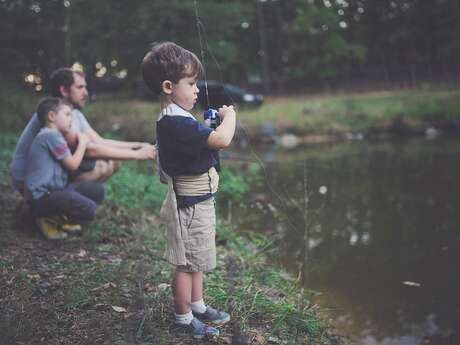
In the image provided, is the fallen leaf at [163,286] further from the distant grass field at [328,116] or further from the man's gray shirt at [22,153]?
the distant grass field at [328,116]

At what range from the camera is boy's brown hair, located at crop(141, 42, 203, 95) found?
217cm

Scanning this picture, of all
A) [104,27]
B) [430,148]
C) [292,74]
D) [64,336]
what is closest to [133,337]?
[64,336]

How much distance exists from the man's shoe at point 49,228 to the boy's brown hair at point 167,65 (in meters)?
1.93

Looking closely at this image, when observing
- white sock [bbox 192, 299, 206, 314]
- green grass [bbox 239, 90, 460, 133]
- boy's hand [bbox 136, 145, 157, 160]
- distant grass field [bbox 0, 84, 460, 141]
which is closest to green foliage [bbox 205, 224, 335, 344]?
white sock [bbox 192, 299, 206, 314]

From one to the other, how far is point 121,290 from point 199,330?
0.72m

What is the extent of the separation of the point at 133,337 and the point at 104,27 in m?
13.7

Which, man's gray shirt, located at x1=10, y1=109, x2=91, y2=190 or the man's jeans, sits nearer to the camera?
the man's jeans

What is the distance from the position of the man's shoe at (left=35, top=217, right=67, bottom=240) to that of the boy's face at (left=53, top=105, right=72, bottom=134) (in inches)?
26.4

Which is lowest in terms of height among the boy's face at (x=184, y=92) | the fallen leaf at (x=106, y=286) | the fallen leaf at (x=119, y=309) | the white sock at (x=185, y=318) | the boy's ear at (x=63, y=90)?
the fallen leaf at (x=119, y=309)

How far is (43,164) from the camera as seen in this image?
362cm

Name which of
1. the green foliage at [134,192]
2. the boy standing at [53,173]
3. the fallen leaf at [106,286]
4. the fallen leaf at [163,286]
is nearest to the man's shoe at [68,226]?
the boy standing at [53,173]

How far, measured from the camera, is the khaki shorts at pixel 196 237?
2307 mm

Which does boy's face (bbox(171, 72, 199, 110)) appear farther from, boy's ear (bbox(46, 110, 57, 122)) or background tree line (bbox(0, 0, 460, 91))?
background tree line (bbox(0, 0, 460, 91))

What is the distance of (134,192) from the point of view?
5.37m
